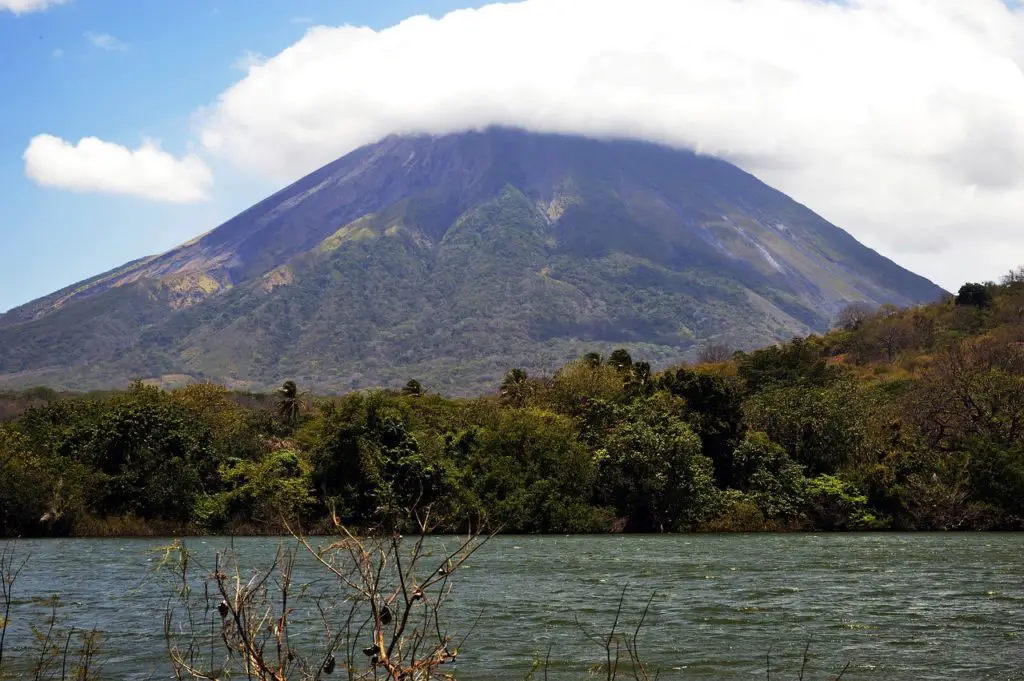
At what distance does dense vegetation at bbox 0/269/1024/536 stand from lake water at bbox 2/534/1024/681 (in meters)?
13.5

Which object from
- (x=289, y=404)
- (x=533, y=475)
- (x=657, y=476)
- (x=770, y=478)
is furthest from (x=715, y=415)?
(x=289, y=404)

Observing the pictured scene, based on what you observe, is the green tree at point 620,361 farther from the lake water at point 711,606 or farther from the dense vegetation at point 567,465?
the lake water at point 711,606

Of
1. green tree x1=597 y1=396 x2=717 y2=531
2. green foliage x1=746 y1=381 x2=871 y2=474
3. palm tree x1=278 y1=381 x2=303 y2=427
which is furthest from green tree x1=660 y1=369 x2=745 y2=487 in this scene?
palm tree x1=278 y1=381 x2=303 y2=427

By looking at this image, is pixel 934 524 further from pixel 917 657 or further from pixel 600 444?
pixel 917 657

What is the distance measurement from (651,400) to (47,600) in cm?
4415

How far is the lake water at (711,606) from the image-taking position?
1994 centimetres

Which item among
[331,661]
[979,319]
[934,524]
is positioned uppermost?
[979,319]

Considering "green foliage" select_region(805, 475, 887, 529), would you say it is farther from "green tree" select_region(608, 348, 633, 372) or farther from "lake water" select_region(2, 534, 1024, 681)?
"green tree" select_region(608, 348, 633, 372)

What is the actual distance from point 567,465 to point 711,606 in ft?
112

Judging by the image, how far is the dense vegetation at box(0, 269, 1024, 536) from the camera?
58.9m

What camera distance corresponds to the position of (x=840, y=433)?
6375cm

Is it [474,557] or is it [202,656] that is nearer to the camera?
[202,656]

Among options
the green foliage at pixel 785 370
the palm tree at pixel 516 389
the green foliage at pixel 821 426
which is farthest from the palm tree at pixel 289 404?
the green foliage at pixel 821 426

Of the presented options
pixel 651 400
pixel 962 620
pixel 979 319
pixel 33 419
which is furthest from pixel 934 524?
pixel 979 319
